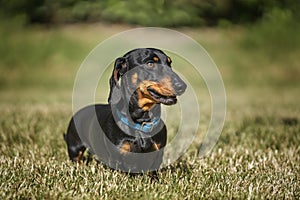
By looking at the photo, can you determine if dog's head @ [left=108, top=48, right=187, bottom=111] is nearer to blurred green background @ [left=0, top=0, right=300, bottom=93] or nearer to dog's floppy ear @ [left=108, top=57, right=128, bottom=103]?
dog's floppy ear @ [left=108, top=57, right=128, bottom=103]

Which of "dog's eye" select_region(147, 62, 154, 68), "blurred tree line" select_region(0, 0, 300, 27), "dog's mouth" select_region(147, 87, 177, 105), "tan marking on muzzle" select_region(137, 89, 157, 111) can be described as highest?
"blurred tree line" select_region(0, 0, 300, 27)

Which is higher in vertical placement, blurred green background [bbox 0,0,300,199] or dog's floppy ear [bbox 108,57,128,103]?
dog's floppy ear [bbox 108,57,128,103]

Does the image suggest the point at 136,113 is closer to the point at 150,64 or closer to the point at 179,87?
the point at 150,64

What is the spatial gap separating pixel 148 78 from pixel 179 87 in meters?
0.31

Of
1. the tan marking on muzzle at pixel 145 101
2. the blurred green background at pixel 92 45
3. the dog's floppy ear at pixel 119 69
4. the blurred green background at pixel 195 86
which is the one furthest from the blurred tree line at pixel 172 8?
the tan marking on muzzle at pixel 145 101

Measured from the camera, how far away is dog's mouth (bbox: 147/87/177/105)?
133 inches

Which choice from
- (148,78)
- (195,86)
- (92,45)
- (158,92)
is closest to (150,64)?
(148,78)

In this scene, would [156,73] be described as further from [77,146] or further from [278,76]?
[278,76]

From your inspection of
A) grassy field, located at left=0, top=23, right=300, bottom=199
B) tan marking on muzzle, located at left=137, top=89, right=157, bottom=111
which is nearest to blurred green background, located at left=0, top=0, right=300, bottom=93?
grassy field, located at left=0, top=23, right=300, bottom=199

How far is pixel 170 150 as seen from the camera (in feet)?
17.1

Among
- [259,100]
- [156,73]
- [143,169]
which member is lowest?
[259,100]

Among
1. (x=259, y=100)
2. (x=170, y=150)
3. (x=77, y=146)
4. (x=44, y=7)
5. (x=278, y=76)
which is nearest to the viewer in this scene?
(x=77, y=146)

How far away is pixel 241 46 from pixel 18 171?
564 inches

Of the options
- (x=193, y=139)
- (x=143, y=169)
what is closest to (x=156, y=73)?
(x=143, y=169)
